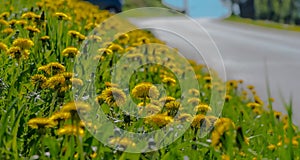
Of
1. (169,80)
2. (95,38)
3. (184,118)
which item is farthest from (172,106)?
(95,38)

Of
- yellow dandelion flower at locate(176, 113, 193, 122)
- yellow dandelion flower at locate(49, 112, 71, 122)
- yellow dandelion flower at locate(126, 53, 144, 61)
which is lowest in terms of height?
yellow dandelion flower at locate(126, 53, 144, 61)

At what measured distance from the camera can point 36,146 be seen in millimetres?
2090

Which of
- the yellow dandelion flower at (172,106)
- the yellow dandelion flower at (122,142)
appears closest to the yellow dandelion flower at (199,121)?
the yellow dandelion flower at (172,106)

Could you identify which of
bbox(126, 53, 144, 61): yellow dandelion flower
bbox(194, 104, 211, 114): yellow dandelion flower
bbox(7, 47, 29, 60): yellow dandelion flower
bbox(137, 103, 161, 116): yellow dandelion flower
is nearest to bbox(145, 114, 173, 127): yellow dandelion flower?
bbox(137, 103, 161, 116): yellow dandelion flower

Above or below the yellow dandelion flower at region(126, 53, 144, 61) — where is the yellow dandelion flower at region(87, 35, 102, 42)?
above

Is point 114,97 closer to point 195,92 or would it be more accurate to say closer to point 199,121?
point 199,121

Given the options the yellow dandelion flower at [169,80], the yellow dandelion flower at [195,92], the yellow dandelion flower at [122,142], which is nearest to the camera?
the yellow dandelion flower at [122,142]

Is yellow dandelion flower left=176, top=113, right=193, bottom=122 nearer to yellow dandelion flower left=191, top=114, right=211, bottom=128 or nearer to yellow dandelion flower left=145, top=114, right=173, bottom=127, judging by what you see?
yellow dandelion flower left=191, top=114, right=211, bottom=128

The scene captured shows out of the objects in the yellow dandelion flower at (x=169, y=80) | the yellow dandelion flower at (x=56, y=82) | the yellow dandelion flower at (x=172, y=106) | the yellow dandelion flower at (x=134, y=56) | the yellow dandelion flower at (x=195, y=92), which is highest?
the yellow dandelion flower at (x=56, y=82)

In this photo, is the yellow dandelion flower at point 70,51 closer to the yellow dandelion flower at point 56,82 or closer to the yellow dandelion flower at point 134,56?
the yellow dandelion flower at point 56,82

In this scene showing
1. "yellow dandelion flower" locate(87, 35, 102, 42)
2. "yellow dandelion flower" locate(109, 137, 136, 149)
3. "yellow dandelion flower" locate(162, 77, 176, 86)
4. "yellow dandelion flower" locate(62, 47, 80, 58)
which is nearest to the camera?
"yellow dandelion flower" locate(109, 137, 136, 149)

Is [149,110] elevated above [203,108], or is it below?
above

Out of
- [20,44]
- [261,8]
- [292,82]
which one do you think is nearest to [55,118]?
[20,44]

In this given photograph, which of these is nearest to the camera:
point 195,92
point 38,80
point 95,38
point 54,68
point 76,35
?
point 38,80
